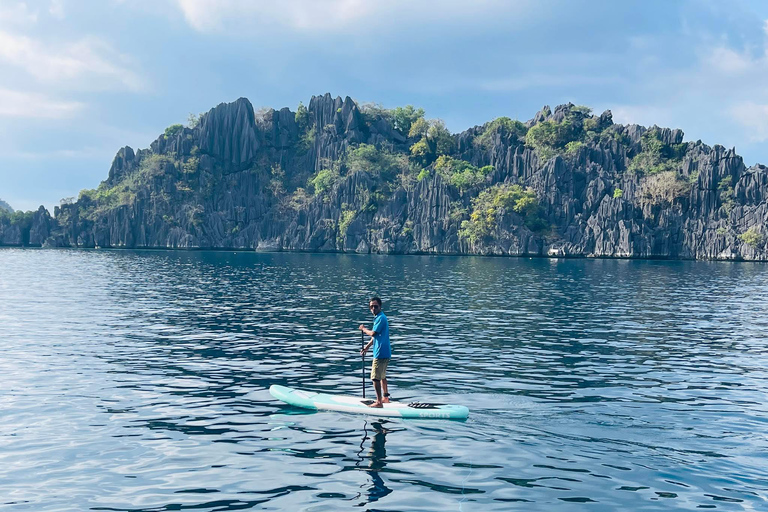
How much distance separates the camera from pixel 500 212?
18162 centimetres

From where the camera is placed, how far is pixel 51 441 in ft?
57.2

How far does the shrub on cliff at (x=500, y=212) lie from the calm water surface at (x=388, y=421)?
452 feet

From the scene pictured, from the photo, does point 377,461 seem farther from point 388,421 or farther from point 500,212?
point 500,212

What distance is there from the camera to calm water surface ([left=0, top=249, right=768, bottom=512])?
46.5ft

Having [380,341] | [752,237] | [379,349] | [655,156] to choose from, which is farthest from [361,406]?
[655,156]

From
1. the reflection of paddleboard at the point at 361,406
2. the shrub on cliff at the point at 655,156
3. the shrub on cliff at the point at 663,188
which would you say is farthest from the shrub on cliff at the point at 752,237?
the reflection of paddleboard at the point at 361,406

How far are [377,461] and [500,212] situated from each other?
557ft

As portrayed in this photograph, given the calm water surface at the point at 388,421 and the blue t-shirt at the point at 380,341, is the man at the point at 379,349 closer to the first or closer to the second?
the blue t-shirt at the point at 380,341

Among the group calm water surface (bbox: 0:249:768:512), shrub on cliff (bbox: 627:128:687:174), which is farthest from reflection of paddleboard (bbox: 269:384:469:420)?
shrub on cliff (bbox: 627:128:687:174)

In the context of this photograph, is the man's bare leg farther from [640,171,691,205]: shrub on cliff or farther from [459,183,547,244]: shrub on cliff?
[640,171,691,205]: shrub on cliff

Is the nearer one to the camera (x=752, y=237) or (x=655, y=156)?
(x=752, y=237)

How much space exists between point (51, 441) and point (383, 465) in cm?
939

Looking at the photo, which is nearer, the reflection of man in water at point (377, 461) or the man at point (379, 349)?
the reflection of man in water at point (377, 461)

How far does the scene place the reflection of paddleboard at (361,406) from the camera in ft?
64.0
